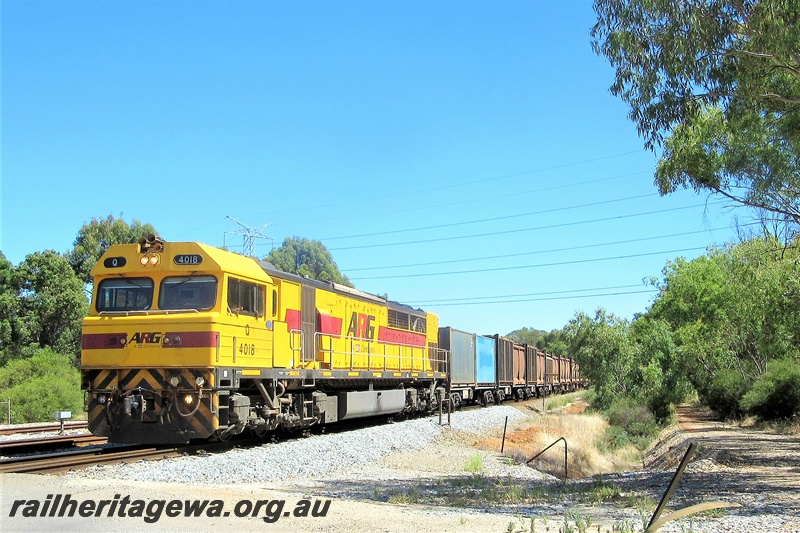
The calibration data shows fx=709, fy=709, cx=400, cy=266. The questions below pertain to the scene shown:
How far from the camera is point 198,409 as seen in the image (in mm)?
13570

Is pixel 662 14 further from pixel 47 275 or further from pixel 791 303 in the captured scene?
pixel 47 275

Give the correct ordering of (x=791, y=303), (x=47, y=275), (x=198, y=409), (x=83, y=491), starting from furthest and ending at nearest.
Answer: (x=47, y=275), (x=791, y=303), (x=198, y=409), (x=83, y=491)

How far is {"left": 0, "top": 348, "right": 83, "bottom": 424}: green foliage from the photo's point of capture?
2705 cm

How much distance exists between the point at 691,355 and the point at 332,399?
2996 cm

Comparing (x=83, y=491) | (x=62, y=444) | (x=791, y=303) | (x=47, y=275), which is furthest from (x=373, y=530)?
(x=47, y=275)

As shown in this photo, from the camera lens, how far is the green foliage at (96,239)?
43.3 m

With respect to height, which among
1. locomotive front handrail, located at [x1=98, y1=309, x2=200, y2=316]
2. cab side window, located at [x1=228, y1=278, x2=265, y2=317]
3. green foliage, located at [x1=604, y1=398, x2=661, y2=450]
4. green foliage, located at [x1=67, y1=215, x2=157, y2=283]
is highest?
green foliage, located at [x1=67, y1=215, x2=157, y2=283]

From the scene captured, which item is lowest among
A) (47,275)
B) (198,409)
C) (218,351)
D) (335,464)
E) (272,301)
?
(335,464)

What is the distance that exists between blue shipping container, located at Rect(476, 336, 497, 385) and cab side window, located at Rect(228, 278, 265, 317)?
2116cm

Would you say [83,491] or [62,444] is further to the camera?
[62,444]

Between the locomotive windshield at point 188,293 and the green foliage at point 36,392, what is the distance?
15.8m

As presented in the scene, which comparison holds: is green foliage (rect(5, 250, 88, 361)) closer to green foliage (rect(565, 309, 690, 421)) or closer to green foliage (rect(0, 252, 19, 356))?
green foliage (rect(0, 252, 19, 356))

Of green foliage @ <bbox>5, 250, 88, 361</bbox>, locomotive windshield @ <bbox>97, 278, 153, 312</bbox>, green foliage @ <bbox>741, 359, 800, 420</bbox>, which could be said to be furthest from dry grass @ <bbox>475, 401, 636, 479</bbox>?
green foliage @ <bbox>5, 250, 88, 361</bbox>

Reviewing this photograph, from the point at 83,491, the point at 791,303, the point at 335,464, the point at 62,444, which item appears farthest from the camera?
the point at 791,303
